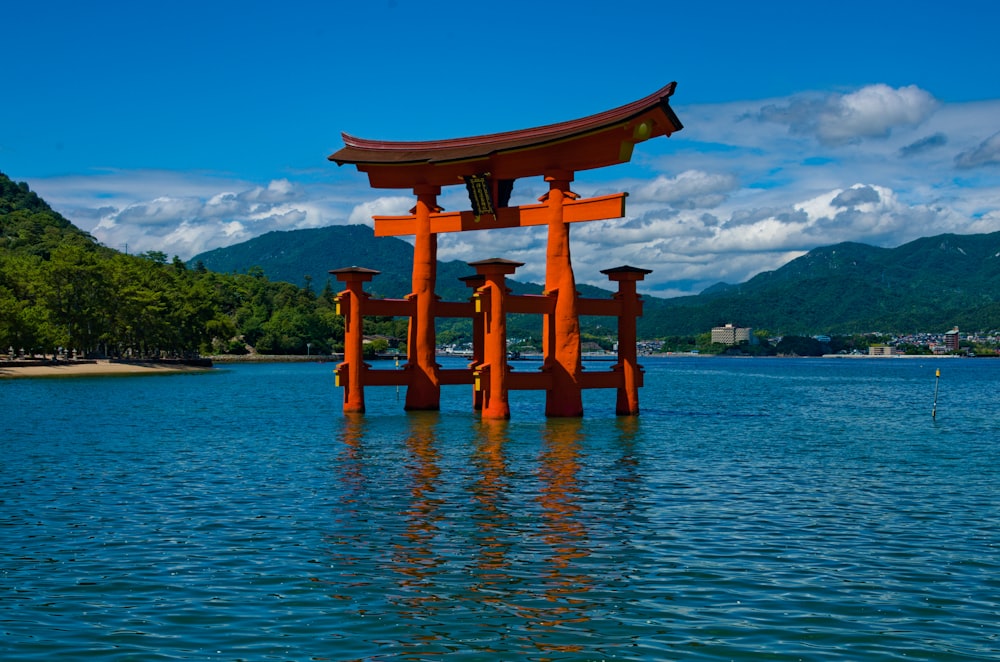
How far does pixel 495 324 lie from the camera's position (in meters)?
35.5

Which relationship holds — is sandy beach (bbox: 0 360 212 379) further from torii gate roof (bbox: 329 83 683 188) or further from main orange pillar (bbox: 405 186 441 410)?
main orange pillar (bbox: 405 186 441 410)

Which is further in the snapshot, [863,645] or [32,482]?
[32,482]

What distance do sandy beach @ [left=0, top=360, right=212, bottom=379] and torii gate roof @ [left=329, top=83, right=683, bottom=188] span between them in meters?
57.2

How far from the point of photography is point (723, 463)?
26.0 meters

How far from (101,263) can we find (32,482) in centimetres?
8228

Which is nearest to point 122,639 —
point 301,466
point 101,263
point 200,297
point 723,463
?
point 301,466

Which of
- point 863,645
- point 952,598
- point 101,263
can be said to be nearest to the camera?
point 863,645

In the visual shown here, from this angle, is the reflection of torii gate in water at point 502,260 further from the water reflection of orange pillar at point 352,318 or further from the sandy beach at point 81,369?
the sandy beach at point 81,369

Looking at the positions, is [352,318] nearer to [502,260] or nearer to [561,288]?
[502,260]

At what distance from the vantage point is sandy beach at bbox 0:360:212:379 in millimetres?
85875

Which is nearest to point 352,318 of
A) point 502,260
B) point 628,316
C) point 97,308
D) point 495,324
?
point 495,324

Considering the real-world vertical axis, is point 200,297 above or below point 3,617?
above

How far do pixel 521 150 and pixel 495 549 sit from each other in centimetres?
2426

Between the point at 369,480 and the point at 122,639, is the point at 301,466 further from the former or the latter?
the point at 122,639
